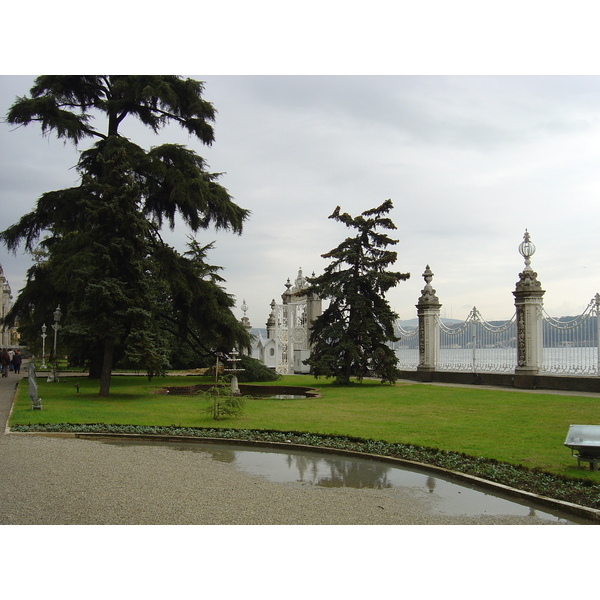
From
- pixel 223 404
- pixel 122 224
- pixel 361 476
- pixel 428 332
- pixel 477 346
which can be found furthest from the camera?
pixel 428 332

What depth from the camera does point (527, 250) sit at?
65.4ft

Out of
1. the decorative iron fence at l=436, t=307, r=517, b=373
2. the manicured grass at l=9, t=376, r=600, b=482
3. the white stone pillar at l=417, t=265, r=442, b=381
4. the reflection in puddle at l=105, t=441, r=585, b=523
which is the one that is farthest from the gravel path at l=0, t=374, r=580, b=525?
the white stone pillar at l=417, t=265, r=442, b=381

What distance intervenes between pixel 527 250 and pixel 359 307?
594 centimetres

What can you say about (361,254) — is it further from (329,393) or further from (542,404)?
(542,404)

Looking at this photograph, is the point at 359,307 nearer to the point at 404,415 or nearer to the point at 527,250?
the point at 527,250

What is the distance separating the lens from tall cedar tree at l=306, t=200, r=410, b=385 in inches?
857

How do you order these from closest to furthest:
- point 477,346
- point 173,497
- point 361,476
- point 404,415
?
point 173,497 → point 361,476 → point 404,415 → point 477,346

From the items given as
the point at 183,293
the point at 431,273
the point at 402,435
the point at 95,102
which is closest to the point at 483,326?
the point at 431,273

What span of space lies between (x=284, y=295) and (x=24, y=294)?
13459mm

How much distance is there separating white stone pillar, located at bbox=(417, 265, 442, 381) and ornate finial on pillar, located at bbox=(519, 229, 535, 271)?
196 inches

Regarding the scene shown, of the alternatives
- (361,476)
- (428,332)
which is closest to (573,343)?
(428,332)

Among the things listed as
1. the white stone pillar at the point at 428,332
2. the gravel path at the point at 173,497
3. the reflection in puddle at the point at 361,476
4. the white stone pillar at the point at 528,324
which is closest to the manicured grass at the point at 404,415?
the reflection in puddle at the point at 361,476

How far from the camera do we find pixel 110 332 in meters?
16.7

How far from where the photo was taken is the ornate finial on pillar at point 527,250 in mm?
19922
